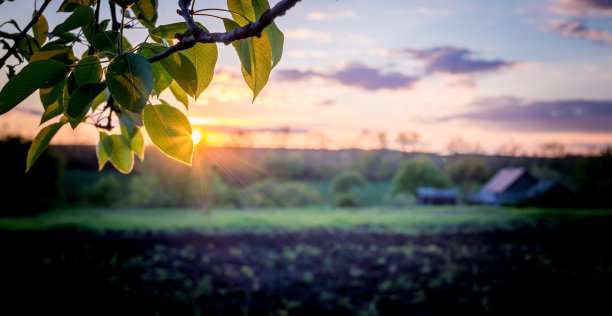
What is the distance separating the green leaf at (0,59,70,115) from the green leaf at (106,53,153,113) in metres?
0.11

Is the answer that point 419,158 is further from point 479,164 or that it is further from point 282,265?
point 282,265

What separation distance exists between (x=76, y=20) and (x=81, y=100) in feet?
0.51

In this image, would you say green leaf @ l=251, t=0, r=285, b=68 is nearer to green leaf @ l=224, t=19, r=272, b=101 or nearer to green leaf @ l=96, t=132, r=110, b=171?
green leaf @ l=224, t=19, r=272, b=101

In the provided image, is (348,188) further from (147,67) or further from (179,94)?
(147,67)

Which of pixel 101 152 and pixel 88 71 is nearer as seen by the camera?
pixel 88 71

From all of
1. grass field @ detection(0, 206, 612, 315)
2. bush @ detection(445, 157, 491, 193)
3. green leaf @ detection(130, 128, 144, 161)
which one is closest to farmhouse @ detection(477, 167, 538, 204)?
bush @ detection(445, 157, 491, 193)

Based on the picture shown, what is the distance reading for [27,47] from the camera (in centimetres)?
76

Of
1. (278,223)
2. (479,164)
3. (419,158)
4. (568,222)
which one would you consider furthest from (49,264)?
(479,164)

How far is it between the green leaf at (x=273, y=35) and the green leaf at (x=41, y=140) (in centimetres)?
39

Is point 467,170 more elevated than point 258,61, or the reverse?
point 258,61

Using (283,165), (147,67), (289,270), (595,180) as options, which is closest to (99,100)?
(147,67)

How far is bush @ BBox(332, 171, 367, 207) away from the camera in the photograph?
21234 mm

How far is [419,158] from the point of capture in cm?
2112

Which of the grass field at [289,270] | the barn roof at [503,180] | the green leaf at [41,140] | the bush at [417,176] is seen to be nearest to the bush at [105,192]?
the grass field at [289,270]
